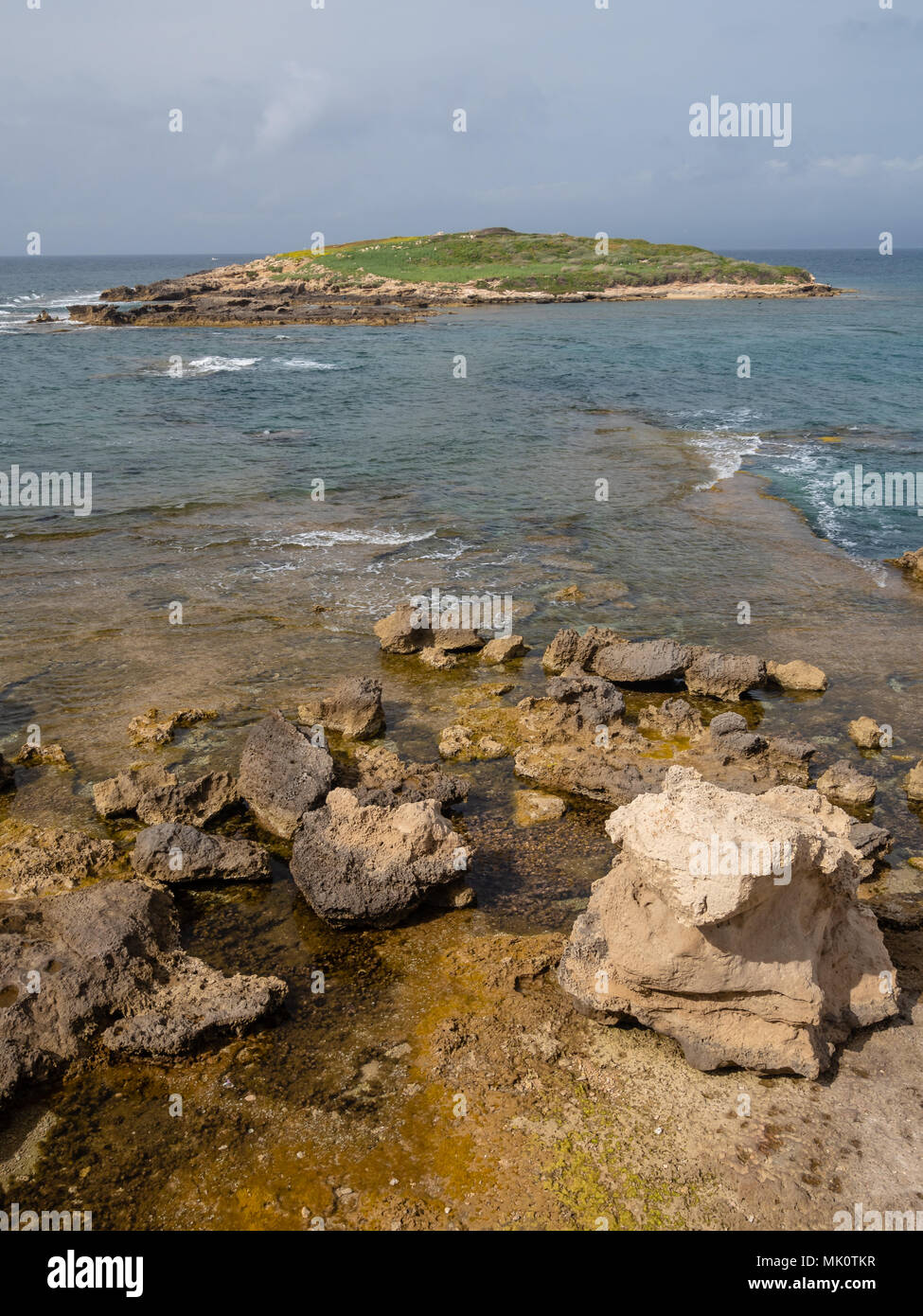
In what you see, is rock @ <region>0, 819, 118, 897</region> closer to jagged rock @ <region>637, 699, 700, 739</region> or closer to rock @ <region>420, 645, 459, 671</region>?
rock @ <region>420, 645, 459, 671</region>

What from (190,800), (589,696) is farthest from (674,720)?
(190,800)

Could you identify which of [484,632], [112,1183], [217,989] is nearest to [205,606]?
[484,632]

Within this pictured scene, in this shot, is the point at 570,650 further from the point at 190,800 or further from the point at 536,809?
the point at 190,800

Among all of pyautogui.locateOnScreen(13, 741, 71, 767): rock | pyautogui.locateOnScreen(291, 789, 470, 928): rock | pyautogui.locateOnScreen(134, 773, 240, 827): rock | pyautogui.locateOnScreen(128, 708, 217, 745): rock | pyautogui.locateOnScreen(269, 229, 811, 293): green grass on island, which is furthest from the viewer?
pyautogui.locateOnScreen(269, 229, 811, 293): green grass on island

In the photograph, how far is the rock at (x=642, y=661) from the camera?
44.7ft

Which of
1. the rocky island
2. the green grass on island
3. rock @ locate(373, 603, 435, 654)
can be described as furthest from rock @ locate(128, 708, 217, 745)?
the green grass on island

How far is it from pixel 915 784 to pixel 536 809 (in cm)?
458

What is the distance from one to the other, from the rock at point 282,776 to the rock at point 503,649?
4.47 m

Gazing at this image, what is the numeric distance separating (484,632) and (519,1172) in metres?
10.3

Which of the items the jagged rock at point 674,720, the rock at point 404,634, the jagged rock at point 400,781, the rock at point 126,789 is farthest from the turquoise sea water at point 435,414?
the rock at point 126,789

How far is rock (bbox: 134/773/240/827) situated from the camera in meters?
10.1

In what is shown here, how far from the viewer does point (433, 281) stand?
90188 millimetres

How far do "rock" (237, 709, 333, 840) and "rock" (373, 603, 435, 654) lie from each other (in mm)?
4025

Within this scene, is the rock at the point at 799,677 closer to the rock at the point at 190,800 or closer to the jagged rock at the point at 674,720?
the jagged rock at the point at 674,720
